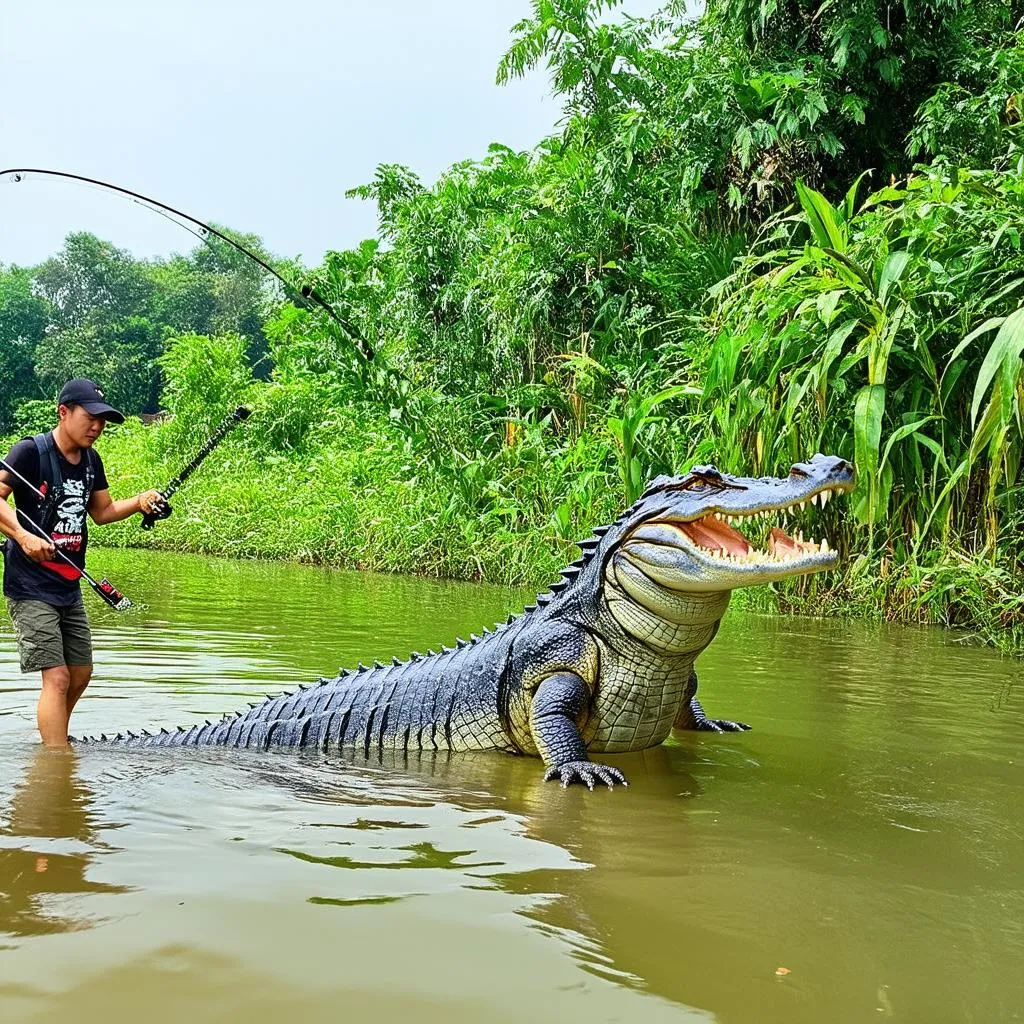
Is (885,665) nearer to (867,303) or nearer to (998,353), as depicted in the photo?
(998,353)

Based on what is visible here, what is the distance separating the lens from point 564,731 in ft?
12.3

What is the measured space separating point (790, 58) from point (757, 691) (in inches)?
368

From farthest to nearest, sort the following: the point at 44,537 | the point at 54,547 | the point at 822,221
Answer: the point at 822,221
the point at 44,537
the point at 54,547

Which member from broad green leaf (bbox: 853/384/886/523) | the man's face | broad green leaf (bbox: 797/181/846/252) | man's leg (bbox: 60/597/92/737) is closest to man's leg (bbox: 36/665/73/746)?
man's leg (bbox: 60/597/92/737)

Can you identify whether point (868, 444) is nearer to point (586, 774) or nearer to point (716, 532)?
point (716, 532)

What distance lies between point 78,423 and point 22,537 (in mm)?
527

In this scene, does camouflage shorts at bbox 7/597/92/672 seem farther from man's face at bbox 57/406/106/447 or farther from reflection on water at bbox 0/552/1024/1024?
man's face at bbox 57/406/106/447

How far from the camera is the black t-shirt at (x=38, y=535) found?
423cm

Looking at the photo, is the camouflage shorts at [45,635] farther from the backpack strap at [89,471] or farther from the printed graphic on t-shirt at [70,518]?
the backpack strap at [89,471]

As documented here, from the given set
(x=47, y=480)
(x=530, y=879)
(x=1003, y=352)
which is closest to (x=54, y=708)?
(x=47, y=480)

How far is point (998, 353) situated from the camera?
589 centimetres

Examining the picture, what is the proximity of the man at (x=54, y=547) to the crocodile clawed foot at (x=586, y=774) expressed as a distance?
1934mm

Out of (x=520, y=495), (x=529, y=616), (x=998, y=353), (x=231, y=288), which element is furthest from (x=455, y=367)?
A: (x=231, y=288)

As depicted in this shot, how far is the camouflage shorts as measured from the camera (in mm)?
4188
